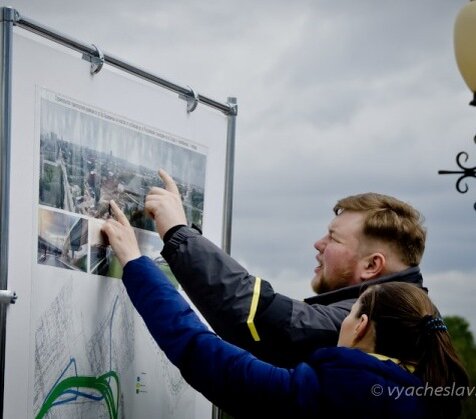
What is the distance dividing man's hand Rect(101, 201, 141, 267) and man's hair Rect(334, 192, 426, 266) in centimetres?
89

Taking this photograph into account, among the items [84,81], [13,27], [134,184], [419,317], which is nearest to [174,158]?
[134,184]

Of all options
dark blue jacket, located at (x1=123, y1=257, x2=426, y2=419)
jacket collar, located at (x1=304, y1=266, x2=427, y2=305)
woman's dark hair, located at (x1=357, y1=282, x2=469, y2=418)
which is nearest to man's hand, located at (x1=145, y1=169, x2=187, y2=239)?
dark blue jacket, located at (x1=123, y1=257, x2=426, y2=419)

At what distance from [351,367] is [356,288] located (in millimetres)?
937

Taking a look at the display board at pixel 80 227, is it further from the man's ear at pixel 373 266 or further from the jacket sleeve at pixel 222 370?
the man's ear at pixel 373 266

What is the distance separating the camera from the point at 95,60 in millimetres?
3869

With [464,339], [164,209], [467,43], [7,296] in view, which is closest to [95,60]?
[164,209]

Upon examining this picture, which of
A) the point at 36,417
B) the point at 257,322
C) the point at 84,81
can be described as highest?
the point at 84,81

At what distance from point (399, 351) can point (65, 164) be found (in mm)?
1202

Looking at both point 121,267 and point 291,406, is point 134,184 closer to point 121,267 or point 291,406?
point 121,267

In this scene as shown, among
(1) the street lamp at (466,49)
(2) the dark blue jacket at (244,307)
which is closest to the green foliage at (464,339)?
(1) the street lamp at (466,49)

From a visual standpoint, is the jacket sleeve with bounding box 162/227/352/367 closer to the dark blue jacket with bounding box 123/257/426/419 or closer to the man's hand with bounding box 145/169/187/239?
the man's hand with bounding box 145/169/187/239

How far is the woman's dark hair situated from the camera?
3.26m

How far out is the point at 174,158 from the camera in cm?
432

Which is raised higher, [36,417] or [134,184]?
[134,184]
